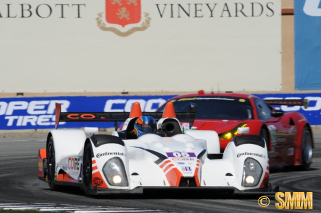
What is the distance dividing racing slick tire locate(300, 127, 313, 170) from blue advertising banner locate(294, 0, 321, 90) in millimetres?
16836

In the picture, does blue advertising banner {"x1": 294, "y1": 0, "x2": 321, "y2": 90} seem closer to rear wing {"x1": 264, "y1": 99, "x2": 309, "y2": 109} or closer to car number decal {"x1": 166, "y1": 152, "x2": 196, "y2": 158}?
rear wing {"x1": 264, "y1": 99, "x2": 309, "y2": 109}

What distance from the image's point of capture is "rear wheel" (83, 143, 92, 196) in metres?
9.45

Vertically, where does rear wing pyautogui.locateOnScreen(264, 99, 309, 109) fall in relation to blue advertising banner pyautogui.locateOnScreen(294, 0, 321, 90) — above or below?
below

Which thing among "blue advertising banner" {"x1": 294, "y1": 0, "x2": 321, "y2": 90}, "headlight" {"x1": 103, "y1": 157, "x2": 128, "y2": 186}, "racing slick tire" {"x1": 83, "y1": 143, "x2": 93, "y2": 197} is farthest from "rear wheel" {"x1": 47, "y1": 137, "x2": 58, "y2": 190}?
"blue advertising banner" {"x1": 294, "y1": 0, "x2": 321, "y2": 90}

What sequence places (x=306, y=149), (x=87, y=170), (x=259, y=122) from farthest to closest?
(x=306, y=149) < (x=259, y=122) < (x=87, y=170)

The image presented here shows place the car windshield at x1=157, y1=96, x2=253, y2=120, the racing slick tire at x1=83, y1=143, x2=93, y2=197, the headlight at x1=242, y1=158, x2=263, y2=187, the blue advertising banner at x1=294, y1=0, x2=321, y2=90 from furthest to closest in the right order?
1. the blue advertising banner at x1=294, y1=0, x2=321, y2=90
2. the car windshield at x1=157, y1=96, x2=253, y2=120
3. the racing slick tire at x1=83, y1=143, x2=93, y2=197
4. the headlight at x1=242, y1=158, x2=263, y2=187

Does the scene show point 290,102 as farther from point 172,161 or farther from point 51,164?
point 172,161

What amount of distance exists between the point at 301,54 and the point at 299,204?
23.1 metres

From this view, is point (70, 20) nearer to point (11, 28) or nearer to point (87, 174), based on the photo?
point (11, 28)

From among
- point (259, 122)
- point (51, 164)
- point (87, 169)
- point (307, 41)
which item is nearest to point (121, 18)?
point (307, 41)

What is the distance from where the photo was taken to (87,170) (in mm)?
9586

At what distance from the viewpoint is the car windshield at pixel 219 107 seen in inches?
529

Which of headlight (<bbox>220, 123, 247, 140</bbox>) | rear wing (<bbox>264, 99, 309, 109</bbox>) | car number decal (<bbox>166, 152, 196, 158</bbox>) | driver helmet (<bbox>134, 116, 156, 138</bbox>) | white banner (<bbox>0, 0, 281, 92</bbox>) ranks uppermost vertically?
white banner (<bbox>0, 0, 281, 92</bbox>)

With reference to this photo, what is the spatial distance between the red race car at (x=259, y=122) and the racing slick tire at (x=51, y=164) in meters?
2.44
